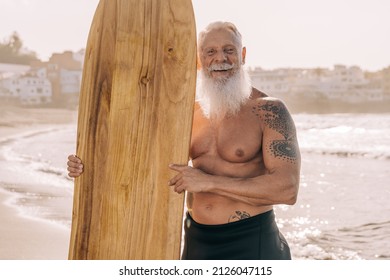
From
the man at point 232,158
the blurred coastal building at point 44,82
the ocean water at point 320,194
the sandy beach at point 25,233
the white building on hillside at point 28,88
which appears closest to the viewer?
the man at point 232,158

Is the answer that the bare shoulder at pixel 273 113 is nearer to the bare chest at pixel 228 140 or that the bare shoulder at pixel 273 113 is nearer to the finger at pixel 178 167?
the bare chest at pixel 228 140

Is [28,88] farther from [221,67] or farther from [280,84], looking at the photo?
[221,67]

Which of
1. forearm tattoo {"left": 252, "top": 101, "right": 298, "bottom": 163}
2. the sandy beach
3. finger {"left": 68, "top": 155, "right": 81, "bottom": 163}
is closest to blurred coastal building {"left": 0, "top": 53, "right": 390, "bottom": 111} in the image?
the sandy beach

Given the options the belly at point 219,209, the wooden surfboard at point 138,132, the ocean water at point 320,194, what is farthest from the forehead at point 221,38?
the ocean water at point 320,194

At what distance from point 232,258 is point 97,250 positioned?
0.51 metres

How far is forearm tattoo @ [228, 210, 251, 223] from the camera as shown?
2072mm

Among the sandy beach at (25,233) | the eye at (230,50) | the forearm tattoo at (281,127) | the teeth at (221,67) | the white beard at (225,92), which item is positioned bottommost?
the sandy beach at (25,233)

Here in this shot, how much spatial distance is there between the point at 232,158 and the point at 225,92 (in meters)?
0.24

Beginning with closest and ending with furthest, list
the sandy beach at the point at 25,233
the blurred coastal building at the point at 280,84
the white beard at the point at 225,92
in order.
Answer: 1. the white beard at the point at 225,92
2. the sandy beach at the point at 25,233
3. the blurred coastal building at the point at 280,84

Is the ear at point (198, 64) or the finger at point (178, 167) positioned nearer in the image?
the finger at point (178, 167)

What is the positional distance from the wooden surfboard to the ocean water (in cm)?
330

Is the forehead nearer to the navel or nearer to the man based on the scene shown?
the man

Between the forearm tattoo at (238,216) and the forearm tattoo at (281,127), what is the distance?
0.26m

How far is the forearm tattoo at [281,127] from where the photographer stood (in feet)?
6.46
